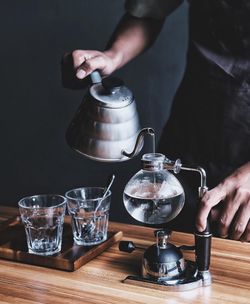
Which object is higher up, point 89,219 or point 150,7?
point 150,7

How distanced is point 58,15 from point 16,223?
5.61 ft

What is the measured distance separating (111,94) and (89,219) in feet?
1.09

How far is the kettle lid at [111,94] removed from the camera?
61.6 inches

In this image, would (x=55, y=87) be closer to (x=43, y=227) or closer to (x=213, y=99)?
(x=213, y=99)

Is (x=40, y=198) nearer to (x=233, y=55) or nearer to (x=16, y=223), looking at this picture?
(x=16, y=223)

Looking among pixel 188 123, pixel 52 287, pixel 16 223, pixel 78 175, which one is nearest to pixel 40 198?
pixel 16 223

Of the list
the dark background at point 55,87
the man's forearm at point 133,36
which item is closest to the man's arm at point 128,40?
the man's forearm at point 133,36

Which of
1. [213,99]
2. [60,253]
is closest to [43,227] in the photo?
[60,253]

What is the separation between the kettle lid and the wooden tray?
365 millimetres

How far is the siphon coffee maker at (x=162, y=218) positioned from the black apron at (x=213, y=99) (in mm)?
609

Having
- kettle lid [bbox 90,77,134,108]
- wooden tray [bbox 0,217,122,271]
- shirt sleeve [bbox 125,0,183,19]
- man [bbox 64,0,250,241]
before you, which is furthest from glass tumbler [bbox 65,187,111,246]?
shirt sleeve [bbox 125,0,183,19]

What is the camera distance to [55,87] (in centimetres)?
343

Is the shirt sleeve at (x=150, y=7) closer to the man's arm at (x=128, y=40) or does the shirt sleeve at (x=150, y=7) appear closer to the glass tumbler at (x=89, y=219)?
the man's arm at (x=128, y=40)

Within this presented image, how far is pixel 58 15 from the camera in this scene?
333cm
